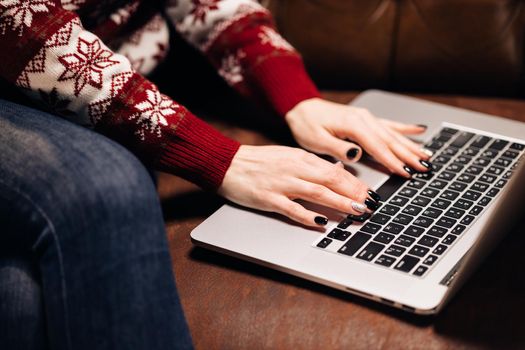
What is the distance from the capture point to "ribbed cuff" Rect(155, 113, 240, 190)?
76 cm

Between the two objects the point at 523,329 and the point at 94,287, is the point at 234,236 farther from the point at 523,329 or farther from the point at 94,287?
the point at 523,329

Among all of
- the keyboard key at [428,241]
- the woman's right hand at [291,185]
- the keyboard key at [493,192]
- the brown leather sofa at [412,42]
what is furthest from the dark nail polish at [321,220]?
the brown leather sofa at [412,42]

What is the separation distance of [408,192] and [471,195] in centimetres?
7

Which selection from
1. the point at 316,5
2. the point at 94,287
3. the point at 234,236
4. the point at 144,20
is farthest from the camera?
the point at 316,5

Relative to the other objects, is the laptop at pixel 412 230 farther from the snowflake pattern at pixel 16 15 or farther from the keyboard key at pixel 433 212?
the snowflake pattern at pixel 16 15

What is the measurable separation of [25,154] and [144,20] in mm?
398

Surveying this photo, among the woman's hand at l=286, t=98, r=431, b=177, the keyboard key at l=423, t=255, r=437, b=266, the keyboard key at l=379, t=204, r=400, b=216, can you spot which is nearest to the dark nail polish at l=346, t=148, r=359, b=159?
the woman's hand at l=286, t=98, r=431, b=177

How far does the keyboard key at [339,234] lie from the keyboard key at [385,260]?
0.16 ft

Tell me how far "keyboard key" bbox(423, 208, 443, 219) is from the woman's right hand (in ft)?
0.19

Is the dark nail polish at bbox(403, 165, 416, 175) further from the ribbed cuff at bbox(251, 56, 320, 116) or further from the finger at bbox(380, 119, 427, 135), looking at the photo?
→ the ribbed cuff at bbox(251, 56, 320, 116)

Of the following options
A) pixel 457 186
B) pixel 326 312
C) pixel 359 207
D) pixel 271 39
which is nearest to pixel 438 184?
pixel 457 186

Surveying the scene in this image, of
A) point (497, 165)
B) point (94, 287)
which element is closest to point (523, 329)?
point (497, 165)

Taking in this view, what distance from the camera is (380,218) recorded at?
2.38ft

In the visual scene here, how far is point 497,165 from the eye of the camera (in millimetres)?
816
